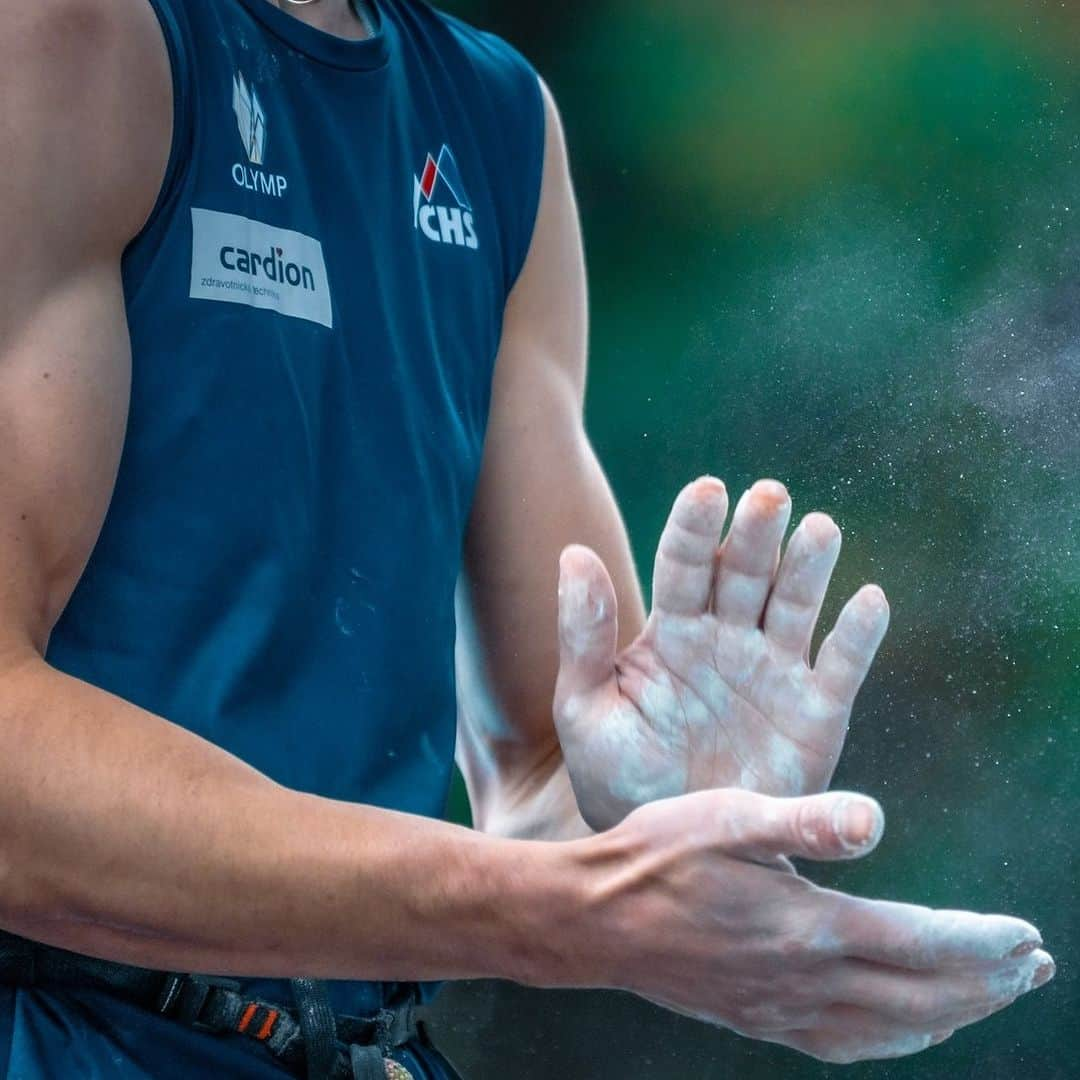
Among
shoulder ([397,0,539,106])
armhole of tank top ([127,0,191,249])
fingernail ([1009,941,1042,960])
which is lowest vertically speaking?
fingernail ([1009,941,1042,960])

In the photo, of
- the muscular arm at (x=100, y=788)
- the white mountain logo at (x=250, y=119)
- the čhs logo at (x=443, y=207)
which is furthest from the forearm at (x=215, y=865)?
the čhs logo at (x=443, y=207)

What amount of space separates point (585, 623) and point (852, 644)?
14cm

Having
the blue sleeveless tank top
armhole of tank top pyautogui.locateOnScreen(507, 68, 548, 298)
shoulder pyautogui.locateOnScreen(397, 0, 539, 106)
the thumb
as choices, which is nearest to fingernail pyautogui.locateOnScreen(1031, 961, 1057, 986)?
the thumb

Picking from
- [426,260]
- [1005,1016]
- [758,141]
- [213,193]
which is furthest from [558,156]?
[1005,1016]

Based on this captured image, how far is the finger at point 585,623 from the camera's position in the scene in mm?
845

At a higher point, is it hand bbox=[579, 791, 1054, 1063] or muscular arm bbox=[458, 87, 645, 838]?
hand bbox=[579, 791, 1054, 1063]

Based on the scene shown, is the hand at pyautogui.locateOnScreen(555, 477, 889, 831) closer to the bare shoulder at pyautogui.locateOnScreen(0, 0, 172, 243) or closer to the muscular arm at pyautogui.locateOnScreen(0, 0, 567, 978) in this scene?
the muscular arm at pyautogui.locateOnScreen(0, 0, 567, 978)

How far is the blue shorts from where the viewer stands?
0.79 metres

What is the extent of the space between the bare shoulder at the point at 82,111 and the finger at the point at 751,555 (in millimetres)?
340

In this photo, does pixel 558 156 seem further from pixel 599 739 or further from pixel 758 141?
pixel 758 141

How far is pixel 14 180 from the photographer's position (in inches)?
28.8

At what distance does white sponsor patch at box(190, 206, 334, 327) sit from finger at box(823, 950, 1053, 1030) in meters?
0.46

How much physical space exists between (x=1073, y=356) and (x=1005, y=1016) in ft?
1.97

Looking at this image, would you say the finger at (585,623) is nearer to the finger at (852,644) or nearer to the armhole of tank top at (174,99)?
the finger at (852,644)
